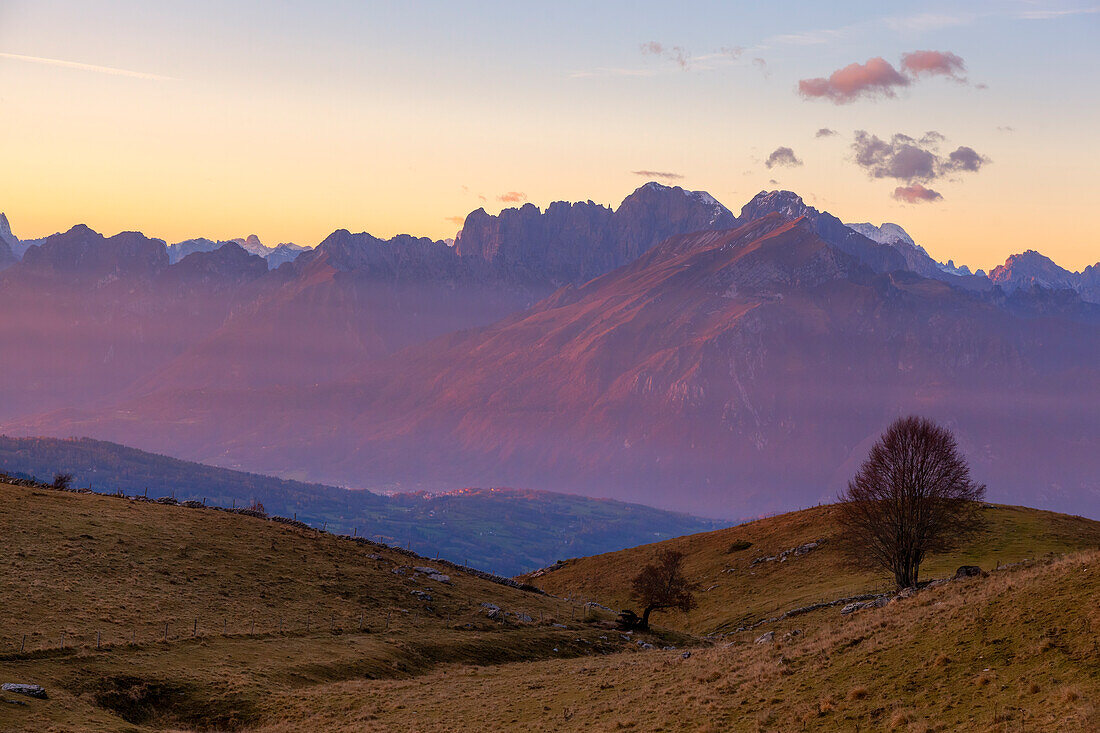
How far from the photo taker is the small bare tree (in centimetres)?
8138

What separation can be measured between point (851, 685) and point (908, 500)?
44651 mm

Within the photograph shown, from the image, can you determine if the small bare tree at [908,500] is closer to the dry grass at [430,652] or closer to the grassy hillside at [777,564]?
the grassy hillside at [777,564]

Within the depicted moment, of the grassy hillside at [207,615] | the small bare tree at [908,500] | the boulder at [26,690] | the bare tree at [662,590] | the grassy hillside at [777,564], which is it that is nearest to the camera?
the boulder at [26,690]

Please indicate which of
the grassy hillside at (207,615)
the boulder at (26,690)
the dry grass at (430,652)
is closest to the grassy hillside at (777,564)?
the dry grass at (430,652)

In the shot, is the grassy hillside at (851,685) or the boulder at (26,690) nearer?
the grassy hillside at (851,685)

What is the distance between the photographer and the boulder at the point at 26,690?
158 feet

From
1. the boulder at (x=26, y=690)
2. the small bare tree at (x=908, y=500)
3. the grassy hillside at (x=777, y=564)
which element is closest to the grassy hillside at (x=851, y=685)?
the boulder at (x=26, y=690)

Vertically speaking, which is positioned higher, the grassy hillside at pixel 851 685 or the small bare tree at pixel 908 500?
the small bare tree at pixel 908 500

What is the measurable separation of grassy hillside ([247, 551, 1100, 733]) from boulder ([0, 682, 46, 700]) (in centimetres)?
1052

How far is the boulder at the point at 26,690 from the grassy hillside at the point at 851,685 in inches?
414

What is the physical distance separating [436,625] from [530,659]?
30.3 ft

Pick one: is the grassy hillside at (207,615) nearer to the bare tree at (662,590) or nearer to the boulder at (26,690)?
the boulder at (26,690)

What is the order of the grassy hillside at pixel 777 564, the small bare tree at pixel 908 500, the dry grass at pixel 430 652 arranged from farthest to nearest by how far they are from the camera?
the grassy hillside at pixel 777 564, the small bare tree at pixel 908 500, the dry grass at pixel 430 652

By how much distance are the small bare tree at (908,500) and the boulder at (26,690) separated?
61118mm
